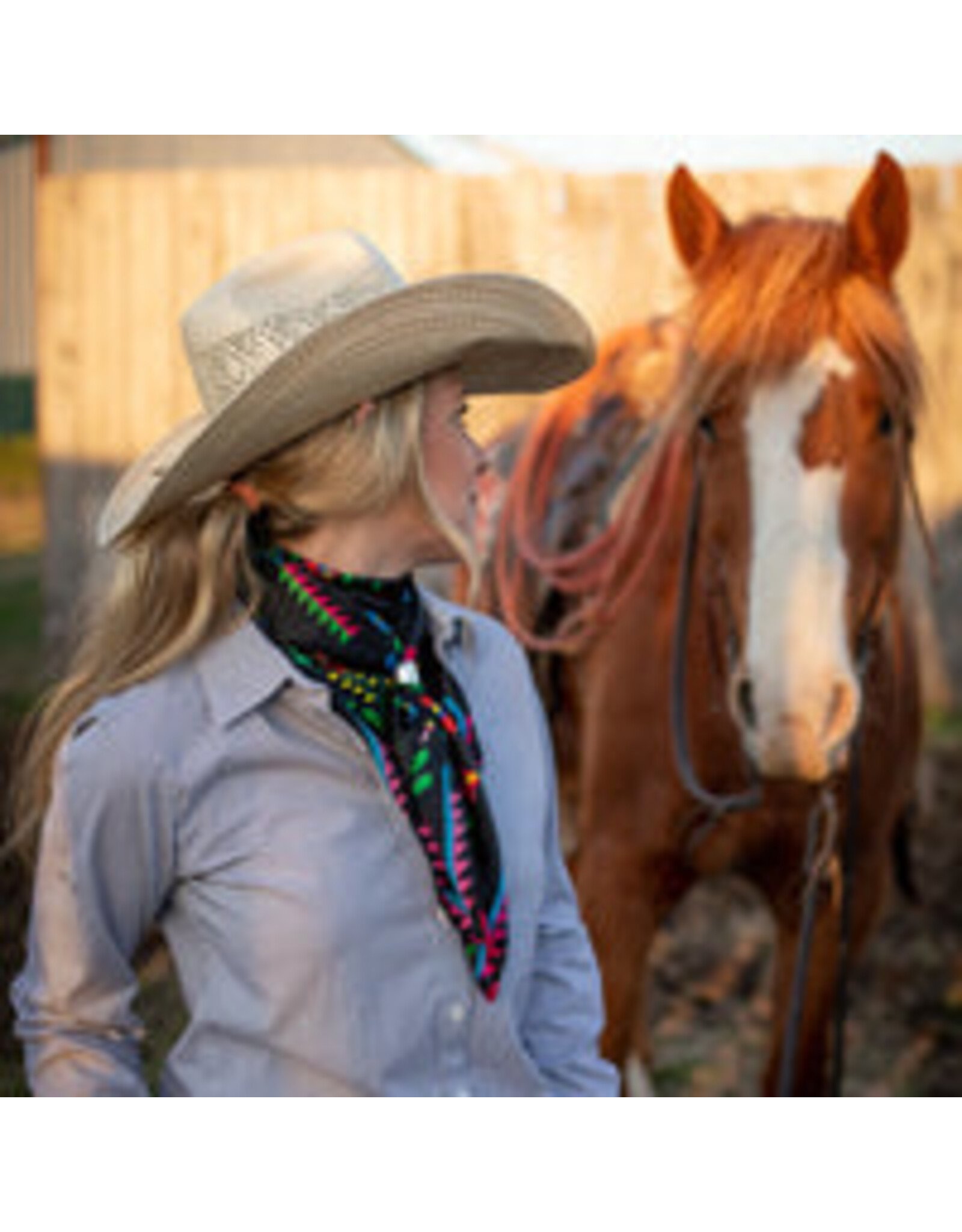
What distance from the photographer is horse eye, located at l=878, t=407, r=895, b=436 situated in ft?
6.03

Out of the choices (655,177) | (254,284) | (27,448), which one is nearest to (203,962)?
(254,284)

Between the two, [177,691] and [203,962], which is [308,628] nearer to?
[177,691]

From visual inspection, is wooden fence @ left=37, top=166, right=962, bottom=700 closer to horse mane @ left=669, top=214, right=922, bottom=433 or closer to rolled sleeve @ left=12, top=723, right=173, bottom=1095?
horse mane @ left=669, top=214, right=922, bottom=433

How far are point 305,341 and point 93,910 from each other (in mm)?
512

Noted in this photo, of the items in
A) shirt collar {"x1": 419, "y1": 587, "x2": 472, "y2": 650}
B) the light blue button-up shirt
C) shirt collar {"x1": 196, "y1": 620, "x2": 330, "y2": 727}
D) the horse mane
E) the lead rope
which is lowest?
the lead rope

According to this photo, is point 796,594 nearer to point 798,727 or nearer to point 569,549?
point 798,727

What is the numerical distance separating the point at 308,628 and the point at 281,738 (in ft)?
0.34

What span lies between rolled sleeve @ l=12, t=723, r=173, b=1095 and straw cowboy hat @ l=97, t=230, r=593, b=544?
23 cm

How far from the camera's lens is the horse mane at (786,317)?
1843 mm

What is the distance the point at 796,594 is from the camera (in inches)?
68.1

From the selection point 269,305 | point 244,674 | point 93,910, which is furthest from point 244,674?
point 269,305

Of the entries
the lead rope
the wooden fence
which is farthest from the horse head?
the wooden fence

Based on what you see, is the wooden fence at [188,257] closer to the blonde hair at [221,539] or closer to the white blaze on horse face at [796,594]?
the white blaze on horse face at [796,594]

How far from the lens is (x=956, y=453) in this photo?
14.3 ft
